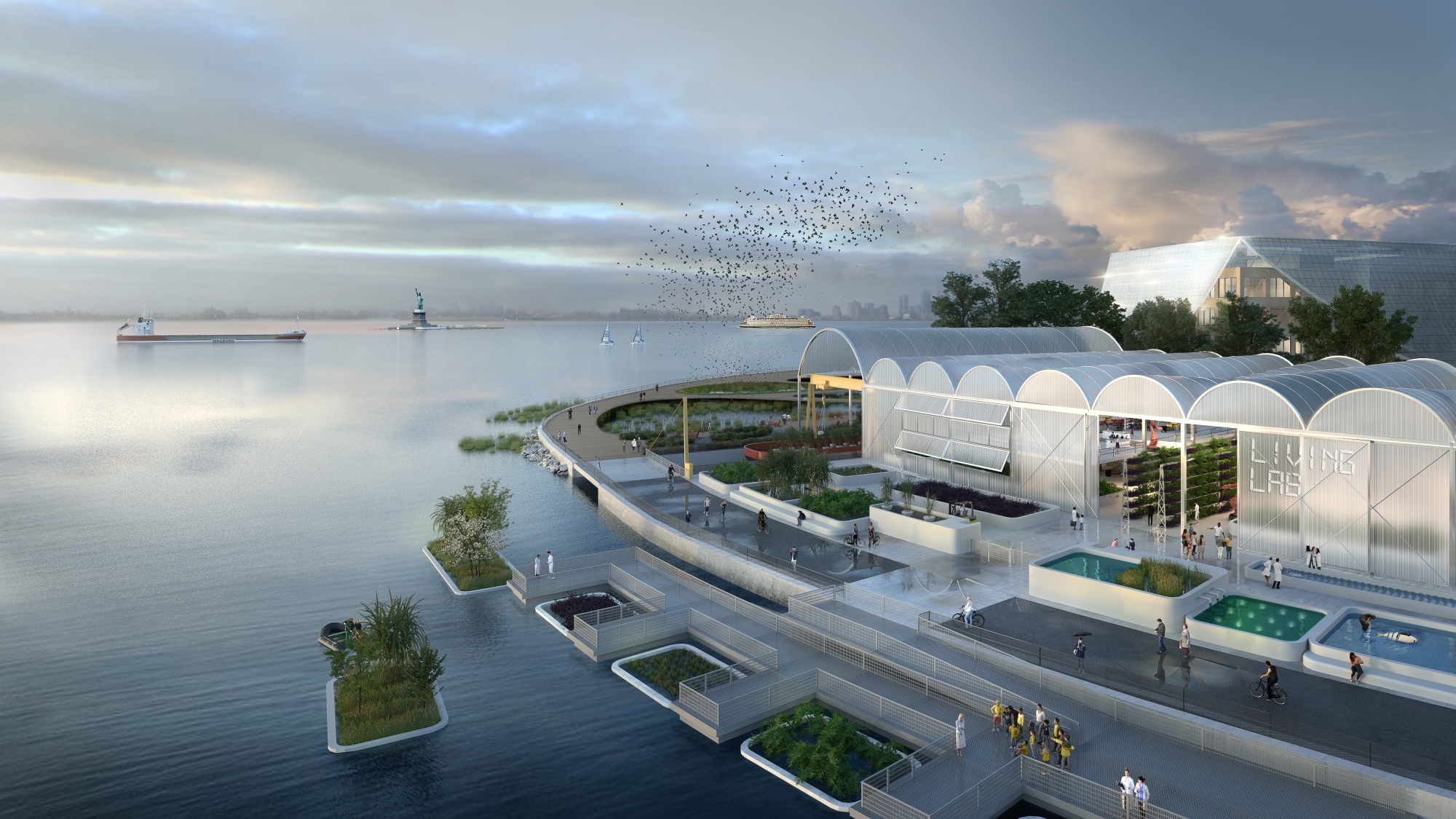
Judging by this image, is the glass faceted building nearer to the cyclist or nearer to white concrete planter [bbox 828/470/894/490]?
white concrete planter [bbox 828/470/894/490]

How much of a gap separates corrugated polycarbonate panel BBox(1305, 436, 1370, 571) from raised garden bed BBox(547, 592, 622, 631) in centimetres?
2512

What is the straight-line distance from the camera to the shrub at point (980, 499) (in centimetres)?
3603

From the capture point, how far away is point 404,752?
71.3ft

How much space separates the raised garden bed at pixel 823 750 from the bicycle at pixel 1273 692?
8.79m

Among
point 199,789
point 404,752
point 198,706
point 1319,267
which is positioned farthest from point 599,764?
point 1319,267

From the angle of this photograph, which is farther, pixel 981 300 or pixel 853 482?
pixel 981 300

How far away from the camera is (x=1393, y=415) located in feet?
87.0

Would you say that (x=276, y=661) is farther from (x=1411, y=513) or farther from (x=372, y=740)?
(x=1411, y=513)

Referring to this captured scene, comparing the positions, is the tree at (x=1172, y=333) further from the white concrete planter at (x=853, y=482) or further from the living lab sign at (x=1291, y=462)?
the living lab sign at (x=1291, y=462)

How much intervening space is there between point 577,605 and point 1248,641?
72.4 ft

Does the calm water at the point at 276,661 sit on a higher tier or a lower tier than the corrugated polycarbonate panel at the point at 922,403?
lower

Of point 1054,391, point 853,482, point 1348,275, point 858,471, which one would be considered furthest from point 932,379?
point 1348,275

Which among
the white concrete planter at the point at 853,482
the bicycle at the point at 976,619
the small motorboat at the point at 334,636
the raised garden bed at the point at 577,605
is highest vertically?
the white concrete planter at the point at 853,482

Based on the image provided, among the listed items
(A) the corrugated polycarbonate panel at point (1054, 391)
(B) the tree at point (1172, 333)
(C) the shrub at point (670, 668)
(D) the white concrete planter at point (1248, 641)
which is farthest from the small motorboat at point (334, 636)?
(B) the tree at point (1172, 333)
